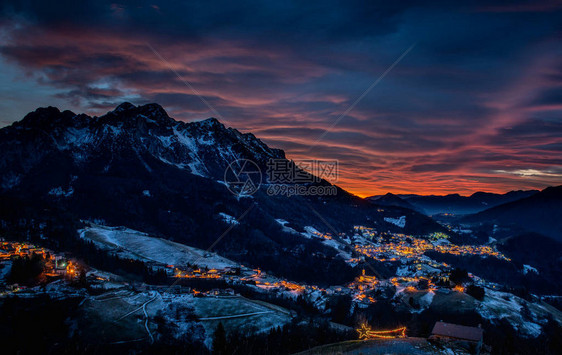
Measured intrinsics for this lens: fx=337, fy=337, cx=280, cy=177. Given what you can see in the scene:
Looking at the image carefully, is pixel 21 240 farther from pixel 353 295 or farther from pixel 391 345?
pixel 391 345

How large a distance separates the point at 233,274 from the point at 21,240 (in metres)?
86.0

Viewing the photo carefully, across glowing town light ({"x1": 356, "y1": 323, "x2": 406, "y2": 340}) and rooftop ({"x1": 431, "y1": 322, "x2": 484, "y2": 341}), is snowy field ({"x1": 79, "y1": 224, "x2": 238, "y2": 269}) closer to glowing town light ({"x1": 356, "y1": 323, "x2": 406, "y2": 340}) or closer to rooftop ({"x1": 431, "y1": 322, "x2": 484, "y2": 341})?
glowing town light ({"x1": 356, "y1": 323, "x2": 406, "y2": 340})

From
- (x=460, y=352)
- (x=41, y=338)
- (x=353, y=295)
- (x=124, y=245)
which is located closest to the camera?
(x=460, y=352)

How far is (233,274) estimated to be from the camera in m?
150

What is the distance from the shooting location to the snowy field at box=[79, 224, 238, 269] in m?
167

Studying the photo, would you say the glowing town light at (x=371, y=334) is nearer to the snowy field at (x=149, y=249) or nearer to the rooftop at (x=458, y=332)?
the rooftop at (x=458, y=332)

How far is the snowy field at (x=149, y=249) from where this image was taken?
16725cm

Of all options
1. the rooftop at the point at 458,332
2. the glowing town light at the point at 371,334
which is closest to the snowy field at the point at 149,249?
the glowing town light at the point at 371,334

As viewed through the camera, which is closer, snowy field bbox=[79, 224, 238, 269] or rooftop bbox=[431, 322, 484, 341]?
rooftop bbox=[431, 322, 484, 341]

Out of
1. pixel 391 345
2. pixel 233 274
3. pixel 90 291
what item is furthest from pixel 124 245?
pixel 391 345

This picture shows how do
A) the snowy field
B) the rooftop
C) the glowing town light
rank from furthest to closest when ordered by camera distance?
the snowy field < the rooftop < the glowing town light

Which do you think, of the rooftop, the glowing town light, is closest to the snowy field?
the glowing town light

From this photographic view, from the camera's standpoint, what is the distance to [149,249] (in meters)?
179

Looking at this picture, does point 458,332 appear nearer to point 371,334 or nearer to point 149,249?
point 371,334
